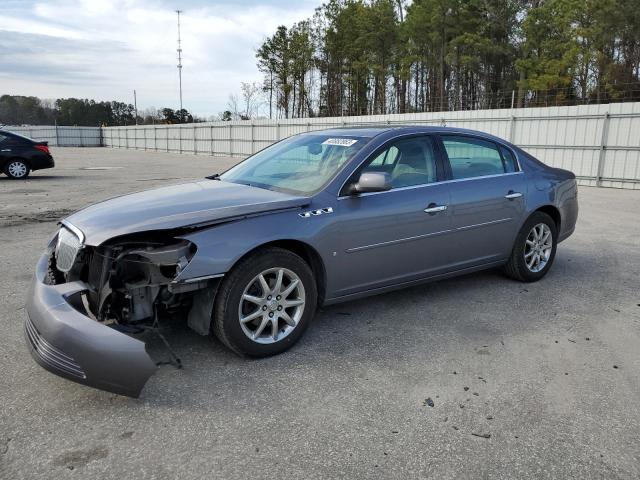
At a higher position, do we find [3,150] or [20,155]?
[3,150]

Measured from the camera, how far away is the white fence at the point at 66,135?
203ft

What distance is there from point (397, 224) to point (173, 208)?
5.55 ft

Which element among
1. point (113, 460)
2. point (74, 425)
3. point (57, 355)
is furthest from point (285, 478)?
point (57, 355)

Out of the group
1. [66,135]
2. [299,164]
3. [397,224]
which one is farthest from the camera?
[66,135]

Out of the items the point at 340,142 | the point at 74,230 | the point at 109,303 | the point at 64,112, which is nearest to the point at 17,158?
the point at 74,230

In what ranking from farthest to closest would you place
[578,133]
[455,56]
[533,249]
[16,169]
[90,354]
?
[455,56] < [578,133] < [16,169] < [533,249] < [90,354]

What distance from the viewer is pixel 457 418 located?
113 inches

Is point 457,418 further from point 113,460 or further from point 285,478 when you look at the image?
point 113,460

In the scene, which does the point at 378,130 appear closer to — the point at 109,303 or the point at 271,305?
the point at 271,305

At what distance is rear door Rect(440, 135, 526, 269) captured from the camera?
459cm

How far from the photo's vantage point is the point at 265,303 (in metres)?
3.48

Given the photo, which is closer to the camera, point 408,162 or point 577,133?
point 408,162

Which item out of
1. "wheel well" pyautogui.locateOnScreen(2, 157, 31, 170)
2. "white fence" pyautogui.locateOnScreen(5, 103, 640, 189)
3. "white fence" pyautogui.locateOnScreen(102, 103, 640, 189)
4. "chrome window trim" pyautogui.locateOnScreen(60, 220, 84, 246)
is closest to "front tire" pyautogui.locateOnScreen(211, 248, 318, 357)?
"chrome window trim" pyautogui.locateOnScreen(60, 220, 84, 246)

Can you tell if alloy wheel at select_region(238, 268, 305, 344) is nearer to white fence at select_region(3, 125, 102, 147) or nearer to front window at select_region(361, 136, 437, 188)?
front window at select_region(361, 136, 437, 188)
